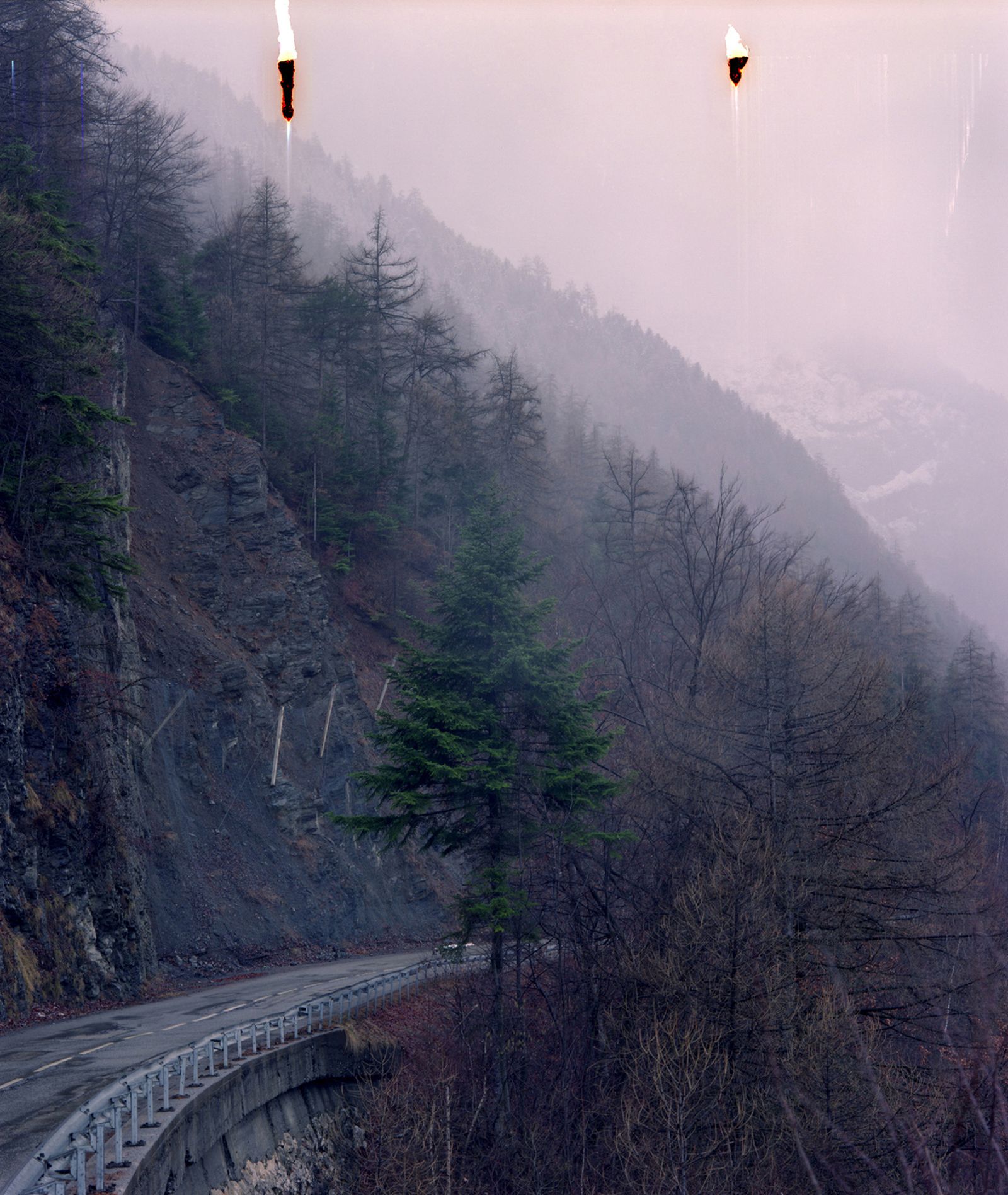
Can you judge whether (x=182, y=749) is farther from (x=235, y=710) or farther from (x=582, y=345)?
(x=582, y=345)

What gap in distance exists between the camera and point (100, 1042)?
53.7 feet

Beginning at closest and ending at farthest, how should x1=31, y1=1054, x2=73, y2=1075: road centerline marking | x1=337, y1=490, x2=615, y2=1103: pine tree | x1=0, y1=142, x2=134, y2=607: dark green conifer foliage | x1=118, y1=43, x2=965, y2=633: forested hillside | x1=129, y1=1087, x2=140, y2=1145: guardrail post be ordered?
x1=129, y1=1087, x2=140, y2=1145: guardrail post < x1=31, y1=1054, x2=73, y2=1075: road centerline marking < x1=337, y1=490, x2=615, y2=1103: pine tree < x1=0, y1=142, x2=134, y2=607: dark green conifer foliage < x1=118, y1=43, x2=965, y2=633: forested hillside

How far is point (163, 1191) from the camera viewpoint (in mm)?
11477

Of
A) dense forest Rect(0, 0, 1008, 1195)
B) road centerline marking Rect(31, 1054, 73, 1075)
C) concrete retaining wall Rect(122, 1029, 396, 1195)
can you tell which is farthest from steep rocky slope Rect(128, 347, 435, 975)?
road centerline marking Rect(31, 1054, 73, 1075)

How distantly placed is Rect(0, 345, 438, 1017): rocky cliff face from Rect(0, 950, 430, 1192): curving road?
63.5 inches

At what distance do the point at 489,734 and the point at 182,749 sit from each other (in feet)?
47.2

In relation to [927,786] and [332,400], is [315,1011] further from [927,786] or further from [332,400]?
[332,400]

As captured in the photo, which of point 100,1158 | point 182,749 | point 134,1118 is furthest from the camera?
point 182,749

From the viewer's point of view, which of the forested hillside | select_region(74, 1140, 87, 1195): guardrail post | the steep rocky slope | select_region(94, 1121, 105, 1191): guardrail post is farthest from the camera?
the forested hillside

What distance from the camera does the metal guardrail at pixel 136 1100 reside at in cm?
893

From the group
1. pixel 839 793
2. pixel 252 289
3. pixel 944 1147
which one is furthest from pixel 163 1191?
pixel 252 289

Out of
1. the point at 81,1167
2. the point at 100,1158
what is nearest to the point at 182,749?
the point at 100,1158

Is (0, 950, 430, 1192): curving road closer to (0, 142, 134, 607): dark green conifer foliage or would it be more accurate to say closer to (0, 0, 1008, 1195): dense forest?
(0, 0, 1008, 1195): dense forest

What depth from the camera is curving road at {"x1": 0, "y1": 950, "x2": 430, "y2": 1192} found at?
11469 millimetres
